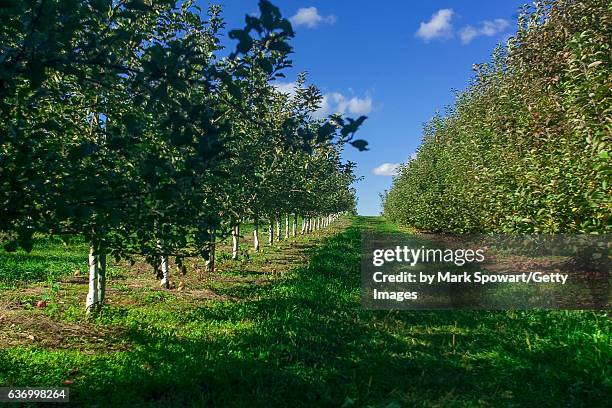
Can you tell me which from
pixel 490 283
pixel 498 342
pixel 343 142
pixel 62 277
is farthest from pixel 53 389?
pixel 490 283

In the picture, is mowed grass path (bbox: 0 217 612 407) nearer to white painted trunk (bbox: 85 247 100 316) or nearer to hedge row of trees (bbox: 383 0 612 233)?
white painted trunk (bbox: 85 247 100 316)

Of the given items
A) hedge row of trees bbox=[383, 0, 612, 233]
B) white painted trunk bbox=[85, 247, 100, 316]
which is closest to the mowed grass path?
white painted trunk bbox=[85, 247, 100, 316]

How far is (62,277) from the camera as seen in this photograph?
51.0ft

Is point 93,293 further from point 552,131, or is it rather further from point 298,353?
point 552,131

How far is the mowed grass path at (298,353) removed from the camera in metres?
6.48

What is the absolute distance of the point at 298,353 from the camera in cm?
812

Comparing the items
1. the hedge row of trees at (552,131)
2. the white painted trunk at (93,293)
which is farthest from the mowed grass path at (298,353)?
the hedge row of trees at (552,131)

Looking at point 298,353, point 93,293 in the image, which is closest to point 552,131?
point 298,353

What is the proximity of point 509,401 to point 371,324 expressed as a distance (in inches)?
172

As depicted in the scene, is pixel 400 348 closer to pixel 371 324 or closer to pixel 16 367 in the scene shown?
pixel 371 324

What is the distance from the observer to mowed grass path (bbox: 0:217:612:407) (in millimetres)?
6477

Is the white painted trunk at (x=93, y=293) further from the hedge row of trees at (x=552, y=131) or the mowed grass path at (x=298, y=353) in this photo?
the hedge row of trees at (x=552, y=131)

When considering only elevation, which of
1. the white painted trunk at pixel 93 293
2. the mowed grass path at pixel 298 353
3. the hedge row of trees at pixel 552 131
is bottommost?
the mowed grass path at pixel 298 353

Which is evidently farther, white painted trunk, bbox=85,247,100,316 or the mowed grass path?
white painted trunk, bbox=85,247,100,316
